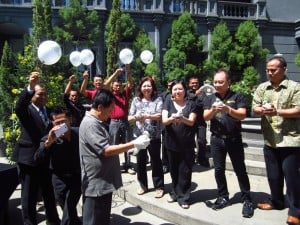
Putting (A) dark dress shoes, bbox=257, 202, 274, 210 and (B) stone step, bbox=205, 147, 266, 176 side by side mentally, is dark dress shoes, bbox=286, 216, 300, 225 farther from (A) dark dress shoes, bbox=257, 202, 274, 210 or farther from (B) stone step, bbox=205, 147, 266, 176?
(B) stone step, bbox=205, 147, 266, 176

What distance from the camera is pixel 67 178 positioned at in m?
4.14

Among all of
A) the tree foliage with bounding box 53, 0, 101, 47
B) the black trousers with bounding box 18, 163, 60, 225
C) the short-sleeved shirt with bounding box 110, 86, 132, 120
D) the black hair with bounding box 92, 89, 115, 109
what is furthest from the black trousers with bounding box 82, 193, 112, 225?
the tree foliage with bounding box 53, 0, 101, 47

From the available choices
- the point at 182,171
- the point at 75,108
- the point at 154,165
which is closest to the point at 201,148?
the point at 154,165

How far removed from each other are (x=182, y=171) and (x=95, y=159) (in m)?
1.80

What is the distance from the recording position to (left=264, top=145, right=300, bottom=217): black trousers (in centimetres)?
419

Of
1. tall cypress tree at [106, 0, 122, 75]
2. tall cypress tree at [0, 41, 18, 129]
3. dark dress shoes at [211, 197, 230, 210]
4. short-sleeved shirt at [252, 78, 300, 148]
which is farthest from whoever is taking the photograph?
tall cypress tree at [106, 0, 122, 75]

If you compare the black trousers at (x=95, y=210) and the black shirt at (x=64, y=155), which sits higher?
the black shirt at (x=64, y=155)

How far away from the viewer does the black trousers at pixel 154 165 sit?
540 cm

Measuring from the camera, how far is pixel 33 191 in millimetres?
4402

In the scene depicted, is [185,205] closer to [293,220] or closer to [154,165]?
[154,165]

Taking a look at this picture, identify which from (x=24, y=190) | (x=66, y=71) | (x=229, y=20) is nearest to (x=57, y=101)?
(x=24, y=190)

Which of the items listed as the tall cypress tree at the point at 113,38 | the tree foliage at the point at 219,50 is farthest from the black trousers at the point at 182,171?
the tree foliage at the point at 219,50

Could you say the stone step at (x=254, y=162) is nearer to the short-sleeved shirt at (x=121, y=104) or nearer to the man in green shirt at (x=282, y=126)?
the man in green shirt at (x=282, y=126)

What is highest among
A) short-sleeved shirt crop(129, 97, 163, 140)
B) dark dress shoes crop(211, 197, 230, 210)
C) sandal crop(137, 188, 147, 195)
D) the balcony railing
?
the balcony railing
